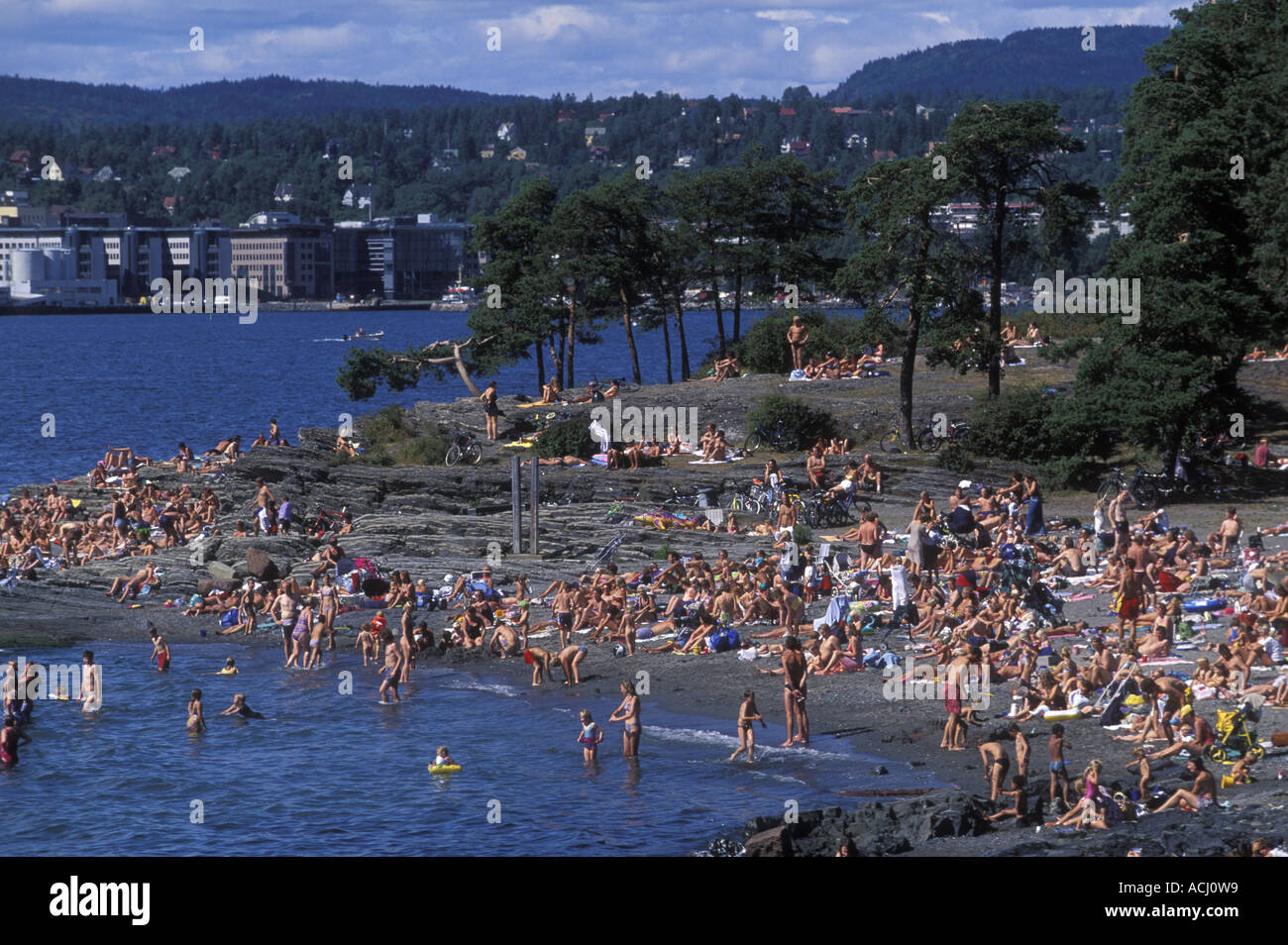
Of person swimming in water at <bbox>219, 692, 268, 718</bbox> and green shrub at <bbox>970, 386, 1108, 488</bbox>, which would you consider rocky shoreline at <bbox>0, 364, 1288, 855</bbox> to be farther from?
person swimming in water at <bbox>219, 692, 268, 718</bbox>

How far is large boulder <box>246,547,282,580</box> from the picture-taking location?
32.5 meters

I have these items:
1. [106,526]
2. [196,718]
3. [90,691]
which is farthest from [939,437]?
[90,691]

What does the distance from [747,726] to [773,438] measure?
18.7m

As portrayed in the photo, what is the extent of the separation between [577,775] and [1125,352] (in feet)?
58.6

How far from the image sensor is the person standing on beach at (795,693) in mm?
21422

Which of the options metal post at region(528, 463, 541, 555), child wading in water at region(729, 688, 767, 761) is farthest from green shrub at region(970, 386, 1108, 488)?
child wading in water at region(729, 688, 767, 761)

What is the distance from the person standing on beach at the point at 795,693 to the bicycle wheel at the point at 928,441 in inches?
681

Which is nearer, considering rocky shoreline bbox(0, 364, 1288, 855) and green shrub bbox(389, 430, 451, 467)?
rocky shoreline bbox(0, 364, 1288, 855)

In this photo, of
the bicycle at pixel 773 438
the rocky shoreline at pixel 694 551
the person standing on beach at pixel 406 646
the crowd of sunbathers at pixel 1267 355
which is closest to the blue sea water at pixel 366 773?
the person standing on beach at pixel 406 646

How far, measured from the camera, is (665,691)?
2531 cm

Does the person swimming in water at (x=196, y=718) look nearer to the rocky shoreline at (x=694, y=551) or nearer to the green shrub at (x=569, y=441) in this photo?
the rocky shoreline at (x=694, y=551)

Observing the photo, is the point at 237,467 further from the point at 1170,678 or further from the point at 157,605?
the point at 1170,678

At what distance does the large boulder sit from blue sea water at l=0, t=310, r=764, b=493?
745 inches

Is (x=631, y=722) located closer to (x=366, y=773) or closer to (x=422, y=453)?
(x=366, y=773)
